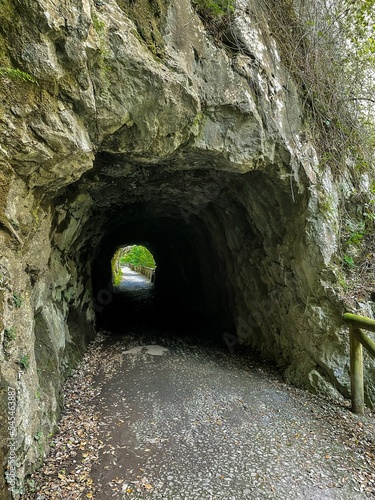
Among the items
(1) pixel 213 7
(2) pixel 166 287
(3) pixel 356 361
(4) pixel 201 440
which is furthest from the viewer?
(2) pixel 166 287

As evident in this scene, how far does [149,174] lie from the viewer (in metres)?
6.92

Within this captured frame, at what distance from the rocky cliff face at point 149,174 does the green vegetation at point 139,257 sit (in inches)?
940

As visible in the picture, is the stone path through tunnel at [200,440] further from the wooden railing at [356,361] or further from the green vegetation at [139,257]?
the green vegetation at [139,257]

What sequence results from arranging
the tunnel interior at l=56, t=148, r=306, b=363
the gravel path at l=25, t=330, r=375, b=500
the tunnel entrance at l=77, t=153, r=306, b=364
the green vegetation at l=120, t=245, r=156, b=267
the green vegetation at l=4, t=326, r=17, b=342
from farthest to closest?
1. the green vegetation at l=120, t=245, r=156, b=267
2. the tunnel entrance at l=77, t=153, r=306, b=364
3. the tunnel interior at l=56, t=148, r=306, b=363
4. the gravel path at l=25, t=330, r=375, b=500
5. the green vegetation at l=4, t=326, r=17, b=342

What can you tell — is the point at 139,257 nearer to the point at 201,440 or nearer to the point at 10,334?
the point at 201,440

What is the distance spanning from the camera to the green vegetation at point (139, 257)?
3329 centimetres

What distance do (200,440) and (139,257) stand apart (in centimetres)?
3484

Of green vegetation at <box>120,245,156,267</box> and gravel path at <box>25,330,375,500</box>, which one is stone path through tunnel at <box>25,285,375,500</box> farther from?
green vegetation at <box>120,245,156,267</box>

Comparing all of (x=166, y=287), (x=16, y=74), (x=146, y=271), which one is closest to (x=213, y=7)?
(x=16, y=74)

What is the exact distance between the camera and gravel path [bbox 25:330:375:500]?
3.50 metres

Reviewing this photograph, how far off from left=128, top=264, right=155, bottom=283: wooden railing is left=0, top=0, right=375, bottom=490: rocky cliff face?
18.1 meters

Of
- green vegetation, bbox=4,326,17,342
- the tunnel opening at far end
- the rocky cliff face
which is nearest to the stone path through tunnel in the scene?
the rocky cliff face

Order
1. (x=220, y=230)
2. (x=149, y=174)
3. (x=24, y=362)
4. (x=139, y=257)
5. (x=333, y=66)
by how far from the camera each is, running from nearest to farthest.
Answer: (x=24, y=362)
(x=333, y=66)
(x=149, y=174)
(x=220, y=230)
(x=139, y=257)

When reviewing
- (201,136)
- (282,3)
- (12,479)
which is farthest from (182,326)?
(282,3)
